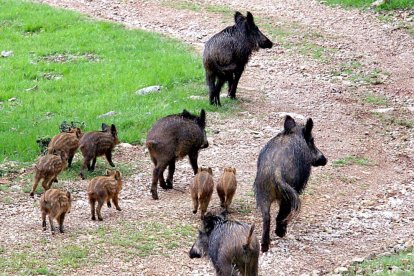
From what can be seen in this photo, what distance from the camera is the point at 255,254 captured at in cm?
823

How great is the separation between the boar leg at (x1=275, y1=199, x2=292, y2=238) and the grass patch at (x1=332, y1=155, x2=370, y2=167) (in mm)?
2855

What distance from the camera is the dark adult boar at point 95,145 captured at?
12109 mm

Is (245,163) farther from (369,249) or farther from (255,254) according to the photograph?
(255,254)

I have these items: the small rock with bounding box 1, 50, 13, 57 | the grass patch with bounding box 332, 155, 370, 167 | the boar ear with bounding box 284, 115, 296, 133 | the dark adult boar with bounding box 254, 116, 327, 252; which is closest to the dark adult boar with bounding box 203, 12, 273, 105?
the grass patch with bounding box 332, 155, 370, 167

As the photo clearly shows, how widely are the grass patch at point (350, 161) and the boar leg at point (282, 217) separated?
2855mm

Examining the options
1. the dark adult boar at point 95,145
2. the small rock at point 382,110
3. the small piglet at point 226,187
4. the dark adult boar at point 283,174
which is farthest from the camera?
the small rock at point 382,110

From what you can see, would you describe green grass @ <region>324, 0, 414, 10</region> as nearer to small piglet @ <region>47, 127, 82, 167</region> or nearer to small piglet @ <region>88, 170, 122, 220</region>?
small piglet @ <region>47, 127, 82, 167</region>

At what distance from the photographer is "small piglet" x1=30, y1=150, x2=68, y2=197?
1120 cm

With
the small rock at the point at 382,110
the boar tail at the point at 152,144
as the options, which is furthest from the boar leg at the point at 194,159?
the small rock at the point at 382,110

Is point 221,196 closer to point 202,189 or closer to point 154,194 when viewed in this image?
point 202,189

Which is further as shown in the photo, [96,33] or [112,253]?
[96,33]

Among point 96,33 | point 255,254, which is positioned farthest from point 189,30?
point 255,254

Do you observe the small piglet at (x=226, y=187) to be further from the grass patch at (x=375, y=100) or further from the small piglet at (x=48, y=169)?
the grass patch at (x=375, y=100)

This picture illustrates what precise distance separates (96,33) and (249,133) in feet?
26.7
